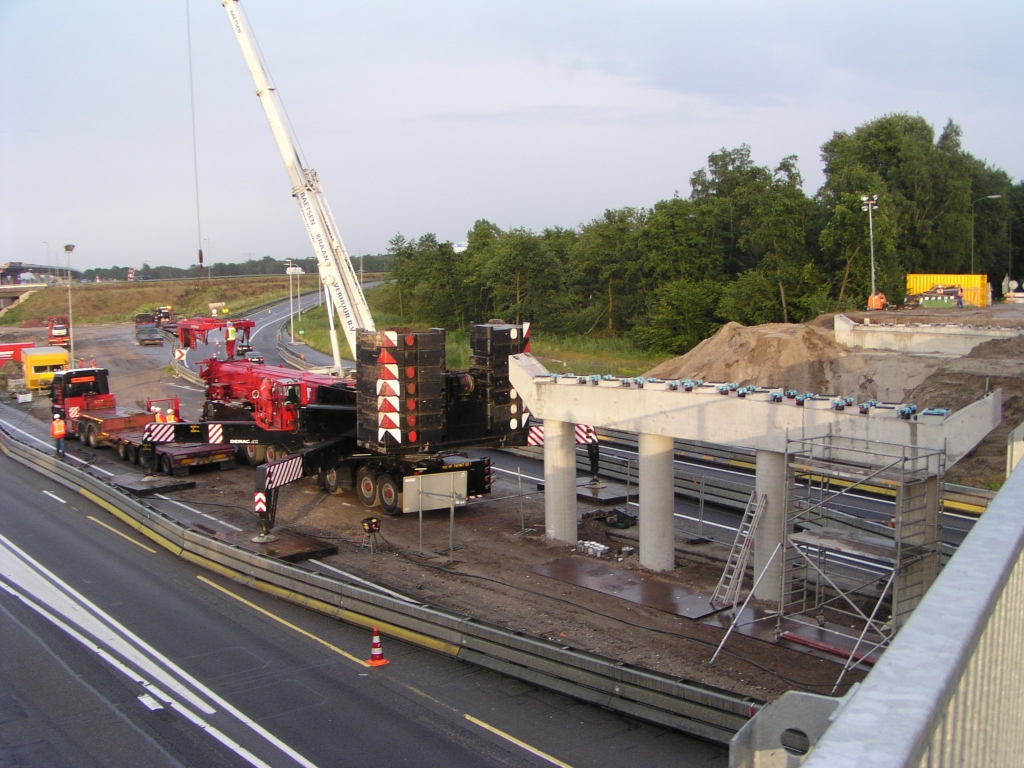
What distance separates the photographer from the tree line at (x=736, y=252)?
60.5 meters

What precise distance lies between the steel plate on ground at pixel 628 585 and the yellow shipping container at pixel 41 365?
39.8 meters

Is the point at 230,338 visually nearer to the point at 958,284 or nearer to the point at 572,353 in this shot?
the point at 572,353

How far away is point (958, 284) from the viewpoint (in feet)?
209

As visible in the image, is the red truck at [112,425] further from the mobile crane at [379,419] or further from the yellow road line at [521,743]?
the yellow road line at [521,743]

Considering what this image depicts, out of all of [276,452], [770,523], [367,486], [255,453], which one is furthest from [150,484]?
[770,523]

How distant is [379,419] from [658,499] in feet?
21.8

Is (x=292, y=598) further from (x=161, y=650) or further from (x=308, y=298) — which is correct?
(x=308, y=298)

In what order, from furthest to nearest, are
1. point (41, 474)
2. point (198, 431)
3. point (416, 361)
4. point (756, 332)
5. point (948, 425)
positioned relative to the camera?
point (756, 332) → point (41, 474) → point (198, 431) → point (416, 361) → point (948, 425)

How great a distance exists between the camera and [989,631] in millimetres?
2729

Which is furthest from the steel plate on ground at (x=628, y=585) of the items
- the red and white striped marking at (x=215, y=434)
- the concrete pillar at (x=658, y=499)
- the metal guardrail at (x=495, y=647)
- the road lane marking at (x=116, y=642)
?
the red and white striped marking at (x=215, y=434)

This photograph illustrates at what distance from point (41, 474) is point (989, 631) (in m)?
30.4

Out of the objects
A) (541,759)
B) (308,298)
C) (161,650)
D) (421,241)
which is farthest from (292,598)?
(308,298)

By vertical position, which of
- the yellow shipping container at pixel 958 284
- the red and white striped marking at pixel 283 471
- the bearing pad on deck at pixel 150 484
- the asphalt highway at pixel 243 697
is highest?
the yellow shipping container at pixel 958 284

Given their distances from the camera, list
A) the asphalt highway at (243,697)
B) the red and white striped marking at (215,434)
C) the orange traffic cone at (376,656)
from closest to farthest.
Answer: the asphalt highway at (243,697), the orange traffic cone at (376,656), the red and white striped marking at (215,434)
